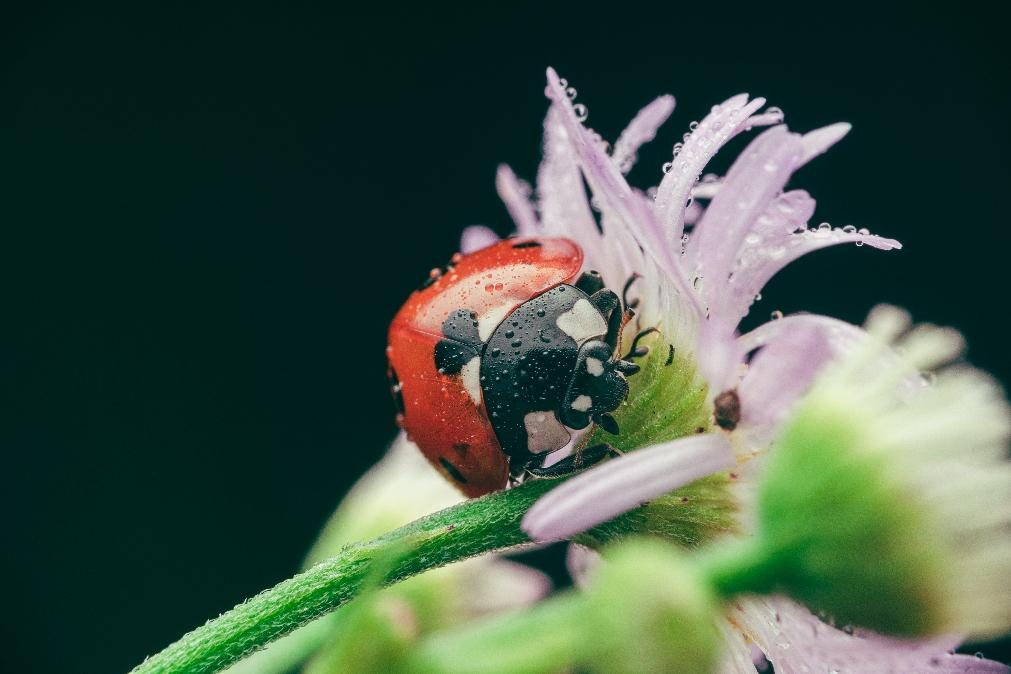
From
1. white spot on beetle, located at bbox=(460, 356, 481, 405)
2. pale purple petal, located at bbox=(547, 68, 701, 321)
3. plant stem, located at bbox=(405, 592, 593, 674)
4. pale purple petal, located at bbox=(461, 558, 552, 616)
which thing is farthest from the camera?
pale purple petal, located at bbox=(461, 558, 552, 616)

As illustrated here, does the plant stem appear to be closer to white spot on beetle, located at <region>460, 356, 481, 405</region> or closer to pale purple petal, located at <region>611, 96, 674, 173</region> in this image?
white spot on beetle, located at <region>460, 356, 481, 405</region>

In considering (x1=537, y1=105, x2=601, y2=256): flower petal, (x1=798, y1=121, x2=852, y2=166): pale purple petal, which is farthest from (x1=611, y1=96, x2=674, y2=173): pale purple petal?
(x1=798, y1=121, x2=852, y2=166): pale purple petal

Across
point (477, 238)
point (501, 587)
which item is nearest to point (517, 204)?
point (477, 238)

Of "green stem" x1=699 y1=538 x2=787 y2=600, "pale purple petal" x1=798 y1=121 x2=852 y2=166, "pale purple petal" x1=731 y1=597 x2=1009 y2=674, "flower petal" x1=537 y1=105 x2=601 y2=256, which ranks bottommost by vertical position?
"pale purple petal" x1=731 y1=597 x2=1009 y2=674

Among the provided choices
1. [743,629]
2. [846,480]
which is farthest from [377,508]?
[846,480]

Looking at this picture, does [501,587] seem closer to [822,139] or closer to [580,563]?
[580,563]

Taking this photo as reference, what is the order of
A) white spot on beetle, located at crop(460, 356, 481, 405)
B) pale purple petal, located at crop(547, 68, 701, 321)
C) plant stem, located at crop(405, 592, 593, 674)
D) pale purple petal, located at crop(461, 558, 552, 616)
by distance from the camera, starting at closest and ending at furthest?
plant stem, located at crop(405, 592, 593, 674), pale purple petal, located at crop(547, 68, 701, 321), white spot on beetle, located at crop(460, 356, 481, 405), pale purple petal, located at crop(461, 558, 552, 616)

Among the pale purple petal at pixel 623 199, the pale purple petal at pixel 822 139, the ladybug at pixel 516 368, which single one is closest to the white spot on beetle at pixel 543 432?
the ladybug at pixel 516 368

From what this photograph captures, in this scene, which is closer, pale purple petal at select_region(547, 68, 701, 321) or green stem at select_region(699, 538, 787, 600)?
green stem at select_region(699, 538, 787, 600)
